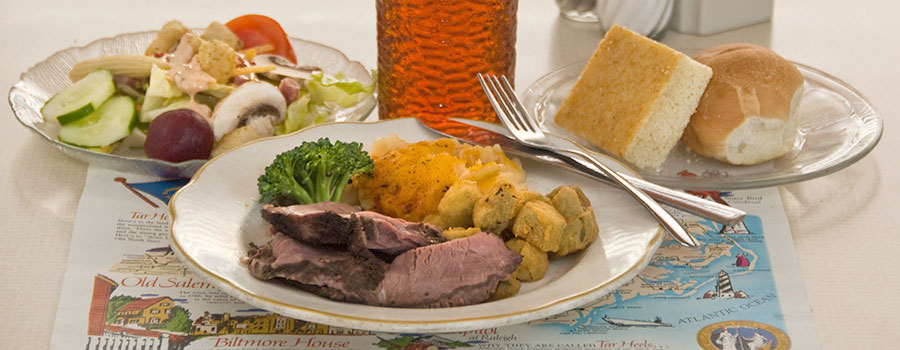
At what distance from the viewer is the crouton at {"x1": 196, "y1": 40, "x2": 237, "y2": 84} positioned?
1929 millimetres

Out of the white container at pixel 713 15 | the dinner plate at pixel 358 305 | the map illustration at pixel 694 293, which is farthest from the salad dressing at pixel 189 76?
the white container at pixel 713 15

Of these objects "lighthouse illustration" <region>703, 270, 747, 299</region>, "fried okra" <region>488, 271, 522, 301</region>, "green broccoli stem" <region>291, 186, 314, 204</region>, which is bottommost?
"lighthouse illustration" <region>703, 270, 747, 299</region>

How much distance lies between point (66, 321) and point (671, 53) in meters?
1.20

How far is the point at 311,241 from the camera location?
1.29 m

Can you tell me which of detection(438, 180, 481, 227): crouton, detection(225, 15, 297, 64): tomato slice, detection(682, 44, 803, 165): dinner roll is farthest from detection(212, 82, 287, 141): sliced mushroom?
detection(682, 44, 803, 165): dinner roll

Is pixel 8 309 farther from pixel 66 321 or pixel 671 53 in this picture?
pixel 671 53

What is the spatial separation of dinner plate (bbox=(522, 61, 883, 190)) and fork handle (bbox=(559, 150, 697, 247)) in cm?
16

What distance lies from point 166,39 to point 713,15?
1.47 m

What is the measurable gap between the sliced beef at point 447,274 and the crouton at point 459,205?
11 centimetres

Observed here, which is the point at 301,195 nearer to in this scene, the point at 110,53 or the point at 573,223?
the point at 573,223

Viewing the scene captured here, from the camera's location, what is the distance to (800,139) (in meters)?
1.89

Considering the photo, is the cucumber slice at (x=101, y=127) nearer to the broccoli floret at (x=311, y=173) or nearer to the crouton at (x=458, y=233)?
the broccoli floret at (x=311, y=173)

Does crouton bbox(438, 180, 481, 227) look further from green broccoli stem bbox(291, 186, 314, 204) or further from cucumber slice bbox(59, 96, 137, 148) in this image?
cucumber slice bbox(59, 96, 137, 148)

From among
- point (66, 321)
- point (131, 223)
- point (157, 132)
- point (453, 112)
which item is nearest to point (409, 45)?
point (453, 112)
